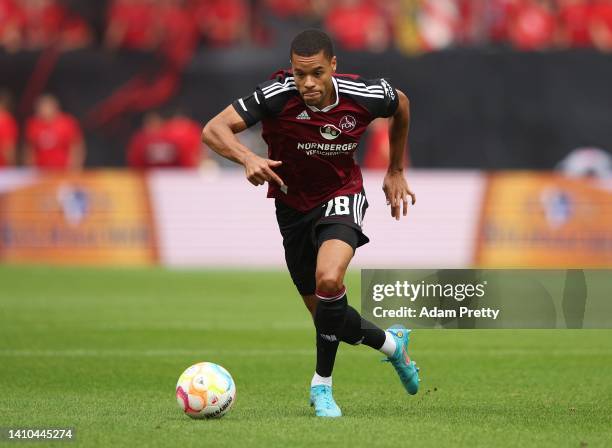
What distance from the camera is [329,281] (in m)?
7.32

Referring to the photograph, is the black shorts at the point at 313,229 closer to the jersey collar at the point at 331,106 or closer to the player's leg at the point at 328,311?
the player's leg at the point at 328,311

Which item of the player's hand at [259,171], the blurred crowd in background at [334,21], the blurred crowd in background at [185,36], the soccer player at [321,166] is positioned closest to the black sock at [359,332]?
the soccer player at [321,166]

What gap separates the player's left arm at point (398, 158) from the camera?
805 cm

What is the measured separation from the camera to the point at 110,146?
2102 centimetres

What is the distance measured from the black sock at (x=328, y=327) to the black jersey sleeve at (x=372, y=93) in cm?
118

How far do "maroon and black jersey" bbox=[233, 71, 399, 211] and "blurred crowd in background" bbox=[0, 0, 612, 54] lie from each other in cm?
1382

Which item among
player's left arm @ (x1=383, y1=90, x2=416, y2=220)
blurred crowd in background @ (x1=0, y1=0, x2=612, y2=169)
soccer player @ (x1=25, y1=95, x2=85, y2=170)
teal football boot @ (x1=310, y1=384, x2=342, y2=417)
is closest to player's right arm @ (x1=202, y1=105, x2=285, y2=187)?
player's left arm @ (x1=383, y1=90, x2=416, y2=220)

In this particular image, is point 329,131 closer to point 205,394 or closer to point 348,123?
point 348,123

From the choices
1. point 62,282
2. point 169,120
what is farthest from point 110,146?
point 62,282

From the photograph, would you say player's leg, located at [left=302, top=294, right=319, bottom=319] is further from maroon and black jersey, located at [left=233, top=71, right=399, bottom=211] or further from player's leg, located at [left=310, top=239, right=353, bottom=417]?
maroon and black jersey, located at [left=233, top=71, right=399, bottom=211]

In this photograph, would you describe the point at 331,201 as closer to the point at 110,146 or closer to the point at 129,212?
the point at 129,212

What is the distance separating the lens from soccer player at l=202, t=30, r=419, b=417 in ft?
24.3

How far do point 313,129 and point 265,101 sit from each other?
0.34 metres

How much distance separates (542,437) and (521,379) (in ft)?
8.19
